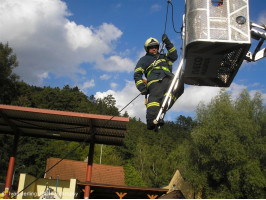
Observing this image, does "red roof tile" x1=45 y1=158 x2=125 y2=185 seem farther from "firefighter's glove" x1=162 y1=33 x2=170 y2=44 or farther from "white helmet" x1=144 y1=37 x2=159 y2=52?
"firefighter's glove" x1=162 y1=33 x2=170 y2=44

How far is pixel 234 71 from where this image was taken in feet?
15.7

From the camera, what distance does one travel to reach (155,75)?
5.46 meters

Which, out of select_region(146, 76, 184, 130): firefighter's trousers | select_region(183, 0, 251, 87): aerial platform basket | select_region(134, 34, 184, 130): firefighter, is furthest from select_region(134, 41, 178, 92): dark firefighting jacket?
select_region(183, 0, 251, 87): aerial platform basket

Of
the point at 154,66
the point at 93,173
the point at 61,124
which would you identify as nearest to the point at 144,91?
the point at 154,66

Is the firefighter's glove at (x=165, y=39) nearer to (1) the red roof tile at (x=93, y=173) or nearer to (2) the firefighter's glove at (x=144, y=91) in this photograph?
(2) the firefighter's glove at (x=144, y=91)

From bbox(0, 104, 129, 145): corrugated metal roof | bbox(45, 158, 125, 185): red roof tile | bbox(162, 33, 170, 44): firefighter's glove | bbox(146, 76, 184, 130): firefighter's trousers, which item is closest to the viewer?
bbox(146, 76, 184, 130): firefighter's trousers

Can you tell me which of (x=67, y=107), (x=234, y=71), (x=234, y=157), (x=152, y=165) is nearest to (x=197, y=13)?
(x=234, y=71)

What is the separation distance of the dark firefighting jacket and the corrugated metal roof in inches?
173

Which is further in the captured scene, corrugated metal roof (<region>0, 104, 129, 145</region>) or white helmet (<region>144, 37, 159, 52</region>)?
corrugated metal roof (<region>0, 104, 129, 145</region>)

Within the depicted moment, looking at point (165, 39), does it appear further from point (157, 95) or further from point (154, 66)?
point (157, 95)

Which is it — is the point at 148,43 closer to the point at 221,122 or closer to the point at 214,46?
the point at 214,46

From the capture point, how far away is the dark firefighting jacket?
5.44 m

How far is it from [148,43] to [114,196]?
57.2 feet

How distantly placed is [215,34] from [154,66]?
184 cm
